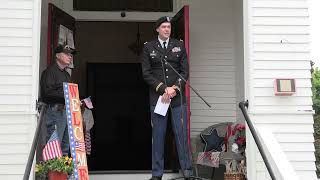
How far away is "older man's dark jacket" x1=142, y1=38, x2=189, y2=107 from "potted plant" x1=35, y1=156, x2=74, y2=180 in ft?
3.79

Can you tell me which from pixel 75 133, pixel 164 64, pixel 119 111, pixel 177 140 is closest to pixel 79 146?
pixel 75 133

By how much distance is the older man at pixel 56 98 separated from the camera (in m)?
5.43

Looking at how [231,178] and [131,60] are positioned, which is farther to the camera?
[131,60]

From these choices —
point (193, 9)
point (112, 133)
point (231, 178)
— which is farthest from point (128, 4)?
point (112, 133)

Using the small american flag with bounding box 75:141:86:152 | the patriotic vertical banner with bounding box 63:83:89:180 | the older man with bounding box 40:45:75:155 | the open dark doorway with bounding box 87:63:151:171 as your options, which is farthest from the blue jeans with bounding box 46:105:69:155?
the open dark doorway with bounding box 87:63:151:171

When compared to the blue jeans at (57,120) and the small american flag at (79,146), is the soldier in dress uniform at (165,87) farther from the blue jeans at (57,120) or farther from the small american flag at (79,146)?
the blue jeans at (57,120)

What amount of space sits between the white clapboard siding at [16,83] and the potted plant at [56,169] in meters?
0.19

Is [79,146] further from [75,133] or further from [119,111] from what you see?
[119,111]

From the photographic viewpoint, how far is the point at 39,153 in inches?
225

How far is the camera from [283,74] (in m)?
5.24

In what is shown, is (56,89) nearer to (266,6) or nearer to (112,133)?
(266,6)

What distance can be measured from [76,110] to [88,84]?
17.3 feet

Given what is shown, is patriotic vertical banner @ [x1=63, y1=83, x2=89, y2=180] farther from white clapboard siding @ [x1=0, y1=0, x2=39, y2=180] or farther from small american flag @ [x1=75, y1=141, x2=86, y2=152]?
white clapboard siding @ [x1=0, y1=0, x2=39, y2=180]

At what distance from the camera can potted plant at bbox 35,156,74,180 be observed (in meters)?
4.77
